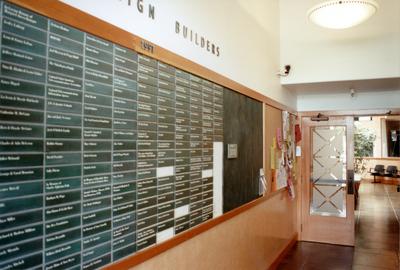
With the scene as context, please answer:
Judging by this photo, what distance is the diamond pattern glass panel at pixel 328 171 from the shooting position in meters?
5.23

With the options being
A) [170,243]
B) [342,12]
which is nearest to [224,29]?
[342,12]

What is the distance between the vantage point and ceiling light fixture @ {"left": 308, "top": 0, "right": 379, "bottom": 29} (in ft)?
9.12

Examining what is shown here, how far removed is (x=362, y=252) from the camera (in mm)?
4875

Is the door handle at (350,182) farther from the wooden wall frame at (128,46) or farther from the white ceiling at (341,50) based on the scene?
the wooden wall frame at (128,46)

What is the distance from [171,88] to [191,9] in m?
0.61

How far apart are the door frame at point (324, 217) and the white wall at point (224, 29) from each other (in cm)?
102

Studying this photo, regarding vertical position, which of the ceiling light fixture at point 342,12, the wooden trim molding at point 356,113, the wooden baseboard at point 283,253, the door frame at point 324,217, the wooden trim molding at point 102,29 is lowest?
the wooden baseboard at point 283,253

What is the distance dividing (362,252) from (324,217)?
2.43ft

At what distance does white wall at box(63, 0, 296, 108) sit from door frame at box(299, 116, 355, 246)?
3.35 ft

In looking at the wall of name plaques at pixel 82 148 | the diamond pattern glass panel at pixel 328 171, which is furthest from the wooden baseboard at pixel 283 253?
the wall of name plaques at pixel 82 148

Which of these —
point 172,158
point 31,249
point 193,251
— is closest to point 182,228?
point 193,251

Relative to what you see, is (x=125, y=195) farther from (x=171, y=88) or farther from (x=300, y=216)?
(x=300, y=216)

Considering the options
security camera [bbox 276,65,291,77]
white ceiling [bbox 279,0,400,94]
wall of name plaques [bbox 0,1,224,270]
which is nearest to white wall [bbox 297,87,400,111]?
white ceiling [bbox 279,0,400,94]

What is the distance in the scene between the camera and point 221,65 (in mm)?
2598
